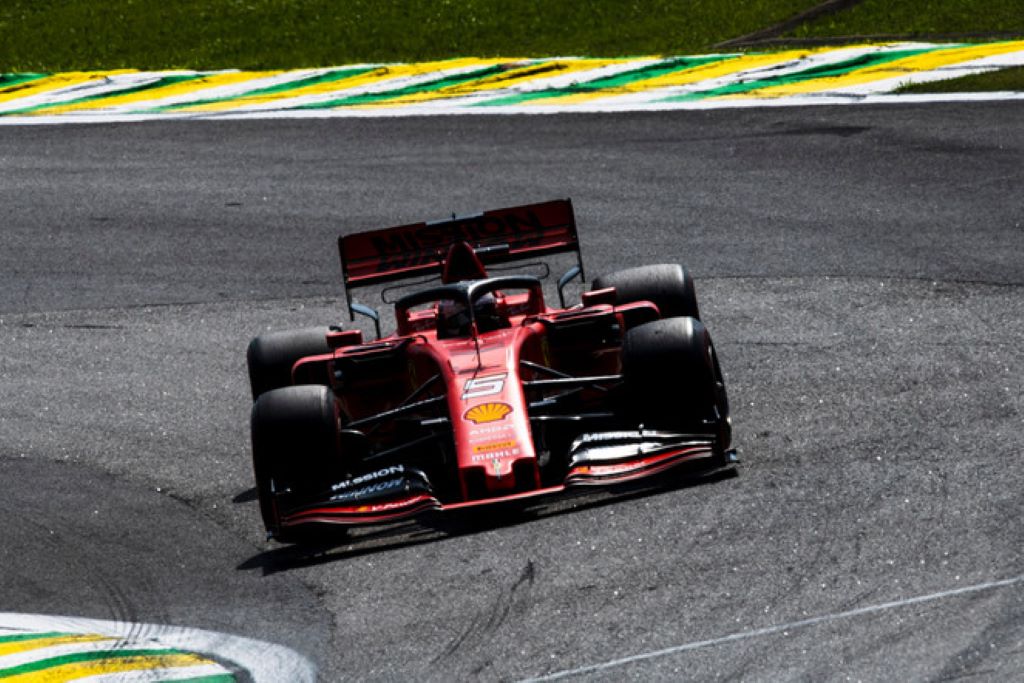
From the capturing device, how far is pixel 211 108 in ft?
58.8

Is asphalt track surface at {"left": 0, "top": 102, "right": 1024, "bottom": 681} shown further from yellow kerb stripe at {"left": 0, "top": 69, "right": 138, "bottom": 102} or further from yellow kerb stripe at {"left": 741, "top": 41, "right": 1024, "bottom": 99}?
yellow kerb stripe at {"left": 0, "top": 69, "right": 138, "bottom": 102}

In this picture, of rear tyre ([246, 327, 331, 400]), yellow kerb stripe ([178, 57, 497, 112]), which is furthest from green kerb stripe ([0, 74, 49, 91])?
rear tyre ([246, 327, 331, 400])

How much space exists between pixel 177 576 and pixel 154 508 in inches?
40.2

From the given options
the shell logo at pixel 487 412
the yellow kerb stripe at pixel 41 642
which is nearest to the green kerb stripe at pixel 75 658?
the yellow kerb stripe at pixel 41 642

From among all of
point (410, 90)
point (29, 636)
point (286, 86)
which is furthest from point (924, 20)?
point (29, 636)

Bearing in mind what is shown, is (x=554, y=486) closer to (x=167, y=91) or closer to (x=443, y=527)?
(x=443, y=527)

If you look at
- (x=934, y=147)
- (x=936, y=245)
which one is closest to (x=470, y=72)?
(x=934, y=147)

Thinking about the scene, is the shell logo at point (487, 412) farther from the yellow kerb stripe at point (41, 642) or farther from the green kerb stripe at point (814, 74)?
the green kerb stripe at point (814, 74)

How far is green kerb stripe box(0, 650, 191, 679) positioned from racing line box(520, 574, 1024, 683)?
1.51 metres

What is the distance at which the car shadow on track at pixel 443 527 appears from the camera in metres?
7.32

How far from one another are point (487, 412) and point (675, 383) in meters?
0.81

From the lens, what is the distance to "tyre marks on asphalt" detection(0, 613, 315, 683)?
609 cm

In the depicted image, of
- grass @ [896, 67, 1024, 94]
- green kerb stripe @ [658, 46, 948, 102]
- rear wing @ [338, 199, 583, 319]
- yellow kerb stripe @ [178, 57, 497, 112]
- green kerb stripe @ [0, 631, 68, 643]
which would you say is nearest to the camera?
green kerb stripe @ [0, 631, 68, 643]

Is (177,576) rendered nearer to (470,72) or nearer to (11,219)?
(11,219)
